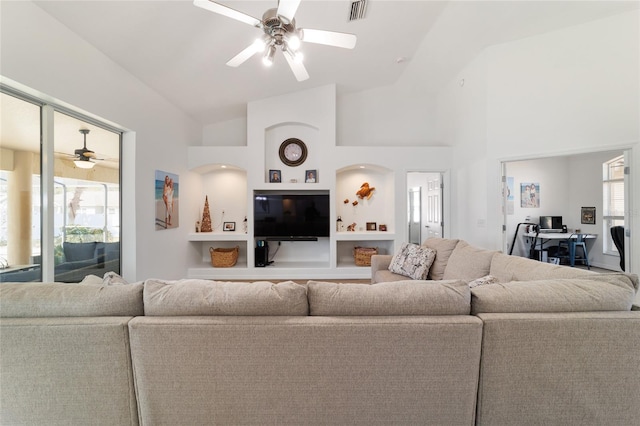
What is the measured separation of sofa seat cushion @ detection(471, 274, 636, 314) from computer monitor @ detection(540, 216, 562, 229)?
5.59m

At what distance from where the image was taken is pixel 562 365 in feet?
4.14

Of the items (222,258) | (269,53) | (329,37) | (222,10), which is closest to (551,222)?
(329,37)

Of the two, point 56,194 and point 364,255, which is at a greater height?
point 56,194

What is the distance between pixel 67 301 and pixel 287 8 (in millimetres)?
2273

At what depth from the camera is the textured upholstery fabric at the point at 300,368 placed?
1.25 meters

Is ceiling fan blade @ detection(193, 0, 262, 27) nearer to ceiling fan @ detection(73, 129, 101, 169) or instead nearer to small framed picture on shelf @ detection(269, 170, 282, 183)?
ceiling fan @ detection(73, 129, 101, 169)

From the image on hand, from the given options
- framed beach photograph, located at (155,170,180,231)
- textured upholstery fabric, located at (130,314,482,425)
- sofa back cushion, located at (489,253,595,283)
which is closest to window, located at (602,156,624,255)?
sofa back cushion, located at (489,253,595,283)

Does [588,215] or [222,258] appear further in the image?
[588,215]

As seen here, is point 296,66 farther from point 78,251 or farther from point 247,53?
point 78,251

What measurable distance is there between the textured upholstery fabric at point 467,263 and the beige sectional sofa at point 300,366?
3.86ft

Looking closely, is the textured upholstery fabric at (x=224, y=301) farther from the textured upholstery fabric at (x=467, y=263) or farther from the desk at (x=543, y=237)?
the desk at (x=543, y=237)

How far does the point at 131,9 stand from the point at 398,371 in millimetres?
3436

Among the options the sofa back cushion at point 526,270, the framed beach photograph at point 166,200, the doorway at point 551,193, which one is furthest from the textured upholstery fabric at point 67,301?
the doorway at point 551,193

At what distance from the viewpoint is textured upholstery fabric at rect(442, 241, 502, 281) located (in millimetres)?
2475
